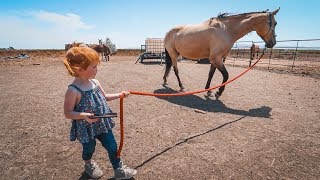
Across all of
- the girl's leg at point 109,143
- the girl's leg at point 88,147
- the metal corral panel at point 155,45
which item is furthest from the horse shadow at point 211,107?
the metal corral panel at point 155,45

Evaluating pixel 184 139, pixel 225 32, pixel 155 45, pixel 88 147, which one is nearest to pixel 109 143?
pixel 88 147

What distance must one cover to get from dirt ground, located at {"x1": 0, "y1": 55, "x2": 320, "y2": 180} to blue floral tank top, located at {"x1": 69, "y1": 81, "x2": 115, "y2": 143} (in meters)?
0.64

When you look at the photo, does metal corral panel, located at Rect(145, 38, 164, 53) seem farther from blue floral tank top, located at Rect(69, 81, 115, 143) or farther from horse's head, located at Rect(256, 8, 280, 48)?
blue floral tank top, located at Rect(69, 81, 115, 143)

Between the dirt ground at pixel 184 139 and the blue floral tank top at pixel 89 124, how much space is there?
64 centimetres

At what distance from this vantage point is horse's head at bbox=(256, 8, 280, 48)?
631 centimetres

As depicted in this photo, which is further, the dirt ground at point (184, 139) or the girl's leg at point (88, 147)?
the dirt ground at point (184, 139)

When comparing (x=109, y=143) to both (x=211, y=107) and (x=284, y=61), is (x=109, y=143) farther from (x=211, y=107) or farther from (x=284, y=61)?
(x=284, y=61)

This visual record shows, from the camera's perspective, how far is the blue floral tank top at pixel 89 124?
94.0 inches

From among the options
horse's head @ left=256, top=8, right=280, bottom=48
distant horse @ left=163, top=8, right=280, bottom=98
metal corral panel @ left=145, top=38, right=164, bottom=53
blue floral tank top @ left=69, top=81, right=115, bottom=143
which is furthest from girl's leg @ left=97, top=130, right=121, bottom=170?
metal corral panel @ left=145, top=38, right=164, bottom=53

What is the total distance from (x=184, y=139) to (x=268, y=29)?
4246mm

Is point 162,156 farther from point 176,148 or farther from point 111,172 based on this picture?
point 111,172

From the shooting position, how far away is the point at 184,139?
3803 mm

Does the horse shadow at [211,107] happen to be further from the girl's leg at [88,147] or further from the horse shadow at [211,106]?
the girl's leg at [88,147]

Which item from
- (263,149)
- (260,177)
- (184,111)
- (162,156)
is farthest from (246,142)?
(184,111)
